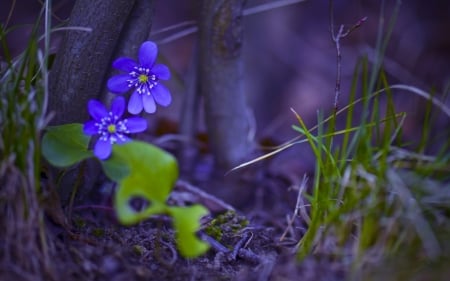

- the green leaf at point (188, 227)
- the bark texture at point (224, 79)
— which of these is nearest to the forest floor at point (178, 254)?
the green leaf at point (188, 227)

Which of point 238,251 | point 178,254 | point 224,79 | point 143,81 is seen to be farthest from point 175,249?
point 224,79

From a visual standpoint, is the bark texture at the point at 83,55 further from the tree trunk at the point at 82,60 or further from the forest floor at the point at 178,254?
the forest floor at the point at 178,254

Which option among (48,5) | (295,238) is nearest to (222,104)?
(295,238)

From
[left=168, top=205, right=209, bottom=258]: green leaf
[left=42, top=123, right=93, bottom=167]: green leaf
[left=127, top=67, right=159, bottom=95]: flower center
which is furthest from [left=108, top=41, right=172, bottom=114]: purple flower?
[left=168, top=205, right=209, bottom=258]: green leaf

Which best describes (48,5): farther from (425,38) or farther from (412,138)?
(425,38)

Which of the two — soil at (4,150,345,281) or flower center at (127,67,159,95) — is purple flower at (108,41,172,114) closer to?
flower center at (127,67,159,95)
